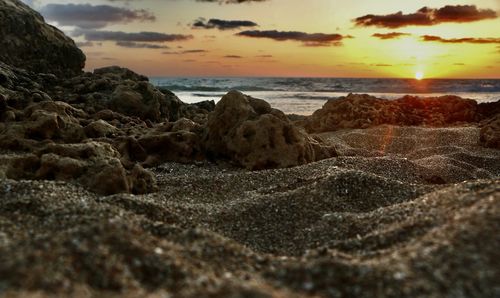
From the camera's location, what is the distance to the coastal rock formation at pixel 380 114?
53.1 ft

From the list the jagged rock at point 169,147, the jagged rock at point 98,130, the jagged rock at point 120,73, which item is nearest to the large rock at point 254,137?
the jagged rock at point 169,147

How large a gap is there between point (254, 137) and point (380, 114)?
8.85 metres

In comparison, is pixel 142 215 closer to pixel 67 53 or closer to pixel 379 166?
pixel 379 166

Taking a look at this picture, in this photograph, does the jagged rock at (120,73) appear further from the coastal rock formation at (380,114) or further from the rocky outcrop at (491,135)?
the rocky outcrop at (491,135)

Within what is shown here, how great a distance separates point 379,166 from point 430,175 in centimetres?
88

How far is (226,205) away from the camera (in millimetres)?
6000

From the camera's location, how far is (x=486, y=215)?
3877 millimetres

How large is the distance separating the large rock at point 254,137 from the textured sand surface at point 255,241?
1.54 meters

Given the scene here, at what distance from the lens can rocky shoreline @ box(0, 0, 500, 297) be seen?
3203 millimetres

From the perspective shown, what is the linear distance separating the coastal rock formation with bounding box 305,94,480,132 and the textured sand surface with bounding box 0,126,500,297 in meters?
9.33

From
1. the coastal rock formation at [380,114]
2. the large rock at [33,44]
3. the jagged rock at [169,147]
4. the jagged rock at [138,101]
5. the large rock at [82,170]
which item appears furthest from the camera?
the coastal rock formation at [380,114]

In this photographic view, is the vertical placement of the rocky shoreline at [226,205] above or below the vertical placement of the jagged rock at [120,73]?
below

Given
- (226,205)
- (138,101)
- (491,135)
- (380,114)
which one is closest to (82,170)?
(226,205)

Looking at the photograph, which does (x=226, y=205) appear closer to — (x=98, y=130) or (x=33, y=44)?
(x=98, y=130)
